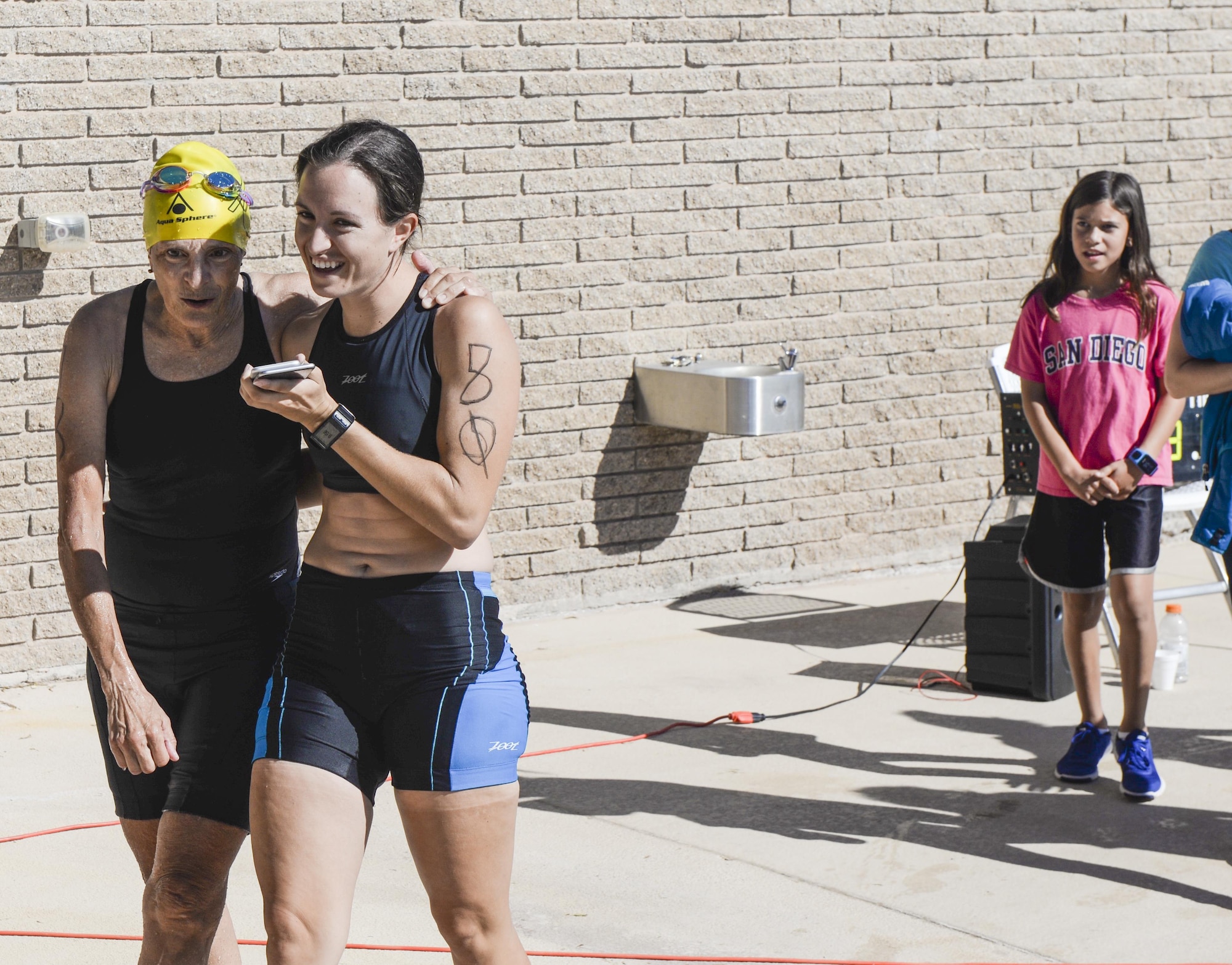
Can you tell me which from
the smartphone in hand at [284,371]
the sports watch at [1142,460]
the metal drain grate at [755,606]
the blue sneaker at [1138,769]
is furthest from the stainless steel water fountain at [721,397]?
the smartphone in hand at [284,371]

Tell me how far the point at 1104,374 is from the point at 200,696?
3.20 m

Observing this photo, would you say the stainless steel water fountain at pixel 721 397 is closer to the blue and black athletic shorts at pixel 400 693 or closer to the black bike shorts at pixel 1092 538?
the black bike shorts at pixel 1092 538

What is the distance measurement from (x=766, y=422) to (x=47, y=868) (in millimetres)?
3899

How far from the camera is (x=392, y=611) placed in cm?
279

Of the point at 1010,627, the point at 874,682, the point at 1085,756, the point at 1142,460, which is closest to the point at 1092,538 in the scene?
the point at 1142,460

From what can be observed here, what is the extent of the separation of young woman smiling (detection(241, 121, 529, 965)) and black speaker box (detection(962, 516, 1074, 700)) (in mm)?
3627

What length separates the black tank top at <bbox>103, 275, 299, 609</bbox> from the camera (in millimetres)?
2996

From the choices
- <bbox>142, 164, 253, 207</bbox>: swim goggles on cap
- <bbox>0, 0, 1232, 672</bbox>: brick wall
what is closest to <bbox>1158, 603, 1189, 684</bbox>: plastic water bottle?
<bbox>0, 0, 1232, 672</bbox>: brick wall

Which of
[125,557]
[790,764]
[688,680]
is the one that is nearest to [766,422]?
[688,680]

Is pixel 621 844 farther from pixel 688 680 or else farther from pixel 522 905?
pixel 688 680

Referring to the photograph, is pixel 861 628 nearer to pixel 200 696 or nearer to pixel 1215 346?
pixel 1215 346

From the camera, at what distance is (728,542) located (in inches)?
314

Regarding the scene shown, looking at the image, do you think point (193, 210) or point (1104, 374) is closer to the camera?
point (193, 210)

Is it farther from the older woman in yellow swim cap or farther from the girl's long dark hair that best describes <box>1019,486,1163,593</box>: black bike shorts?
the older woman in yellow swim cap
